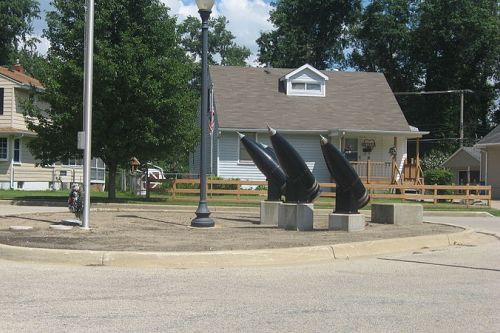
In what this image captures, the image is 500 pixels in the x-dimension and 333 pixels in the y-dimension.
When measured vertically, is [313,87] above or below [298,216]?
above

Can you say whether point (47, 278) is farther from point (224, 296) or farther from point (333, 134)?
point (333, 134)

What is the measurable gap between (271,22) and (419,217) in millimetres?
45461

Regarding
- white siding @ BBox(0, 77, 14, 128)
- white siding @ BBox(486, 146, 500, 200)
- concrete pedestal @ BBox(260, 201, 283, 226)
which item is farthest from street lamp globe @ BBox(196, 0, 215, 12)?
white siding @ BBox(486, 146, 500, 200)

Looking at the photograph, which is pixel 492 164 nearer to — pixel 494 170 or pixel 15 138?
pixel 494 170

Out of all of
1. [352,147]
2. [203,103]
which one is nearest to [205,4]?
[203,103]

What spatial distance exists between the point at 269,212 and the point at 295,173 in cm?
174

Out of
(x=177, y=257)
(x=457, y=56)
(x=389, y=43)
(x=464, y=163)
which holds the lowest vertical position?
(x=177, y=257)

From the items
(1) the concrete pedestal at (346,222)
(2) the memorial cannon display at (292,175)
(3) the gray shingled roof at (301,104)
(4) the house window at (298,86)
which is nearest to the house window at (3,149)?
(3) the gray shingled roof at (301,104)

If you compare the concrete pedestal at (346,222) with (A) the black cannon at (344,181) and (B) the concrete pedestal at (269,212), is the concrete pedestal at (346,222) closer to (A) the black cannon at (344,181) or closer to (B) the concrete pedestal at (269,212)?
(A) the black cannon at (344,181)

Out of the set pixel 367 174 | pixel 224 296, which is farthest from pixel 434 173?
pixel 224 296

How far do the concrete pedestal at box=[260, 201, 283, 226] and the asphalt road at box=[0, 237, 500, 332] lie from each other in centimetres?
518

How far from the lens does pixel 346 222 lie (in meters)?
13.3

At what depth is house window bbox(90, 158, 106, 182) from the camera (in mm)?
40312

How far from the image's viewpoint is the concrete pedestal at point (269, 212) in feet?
49.8
